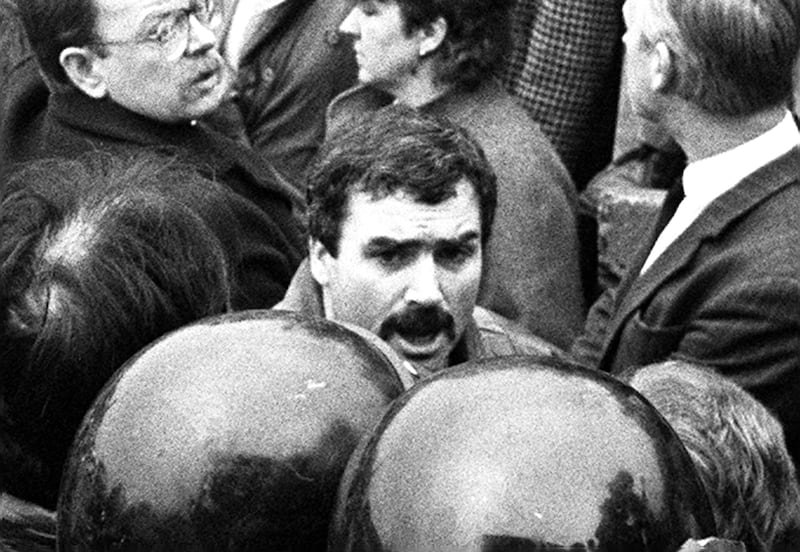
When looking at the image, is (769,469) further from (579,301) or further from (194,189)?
(579,301)

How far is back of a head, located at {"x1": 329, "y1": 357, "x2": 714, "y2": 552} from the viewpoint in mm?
2164

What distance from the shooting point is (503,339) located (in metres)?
4.22

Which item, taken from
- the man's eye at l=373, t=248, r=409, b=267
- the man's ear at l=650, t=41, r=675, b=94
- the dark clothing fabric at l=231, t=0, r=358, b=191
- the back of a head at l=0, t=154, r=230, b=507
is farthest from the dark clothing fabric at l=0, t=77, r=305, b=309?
the back of a head at l=0, t=154, r=230, b=507

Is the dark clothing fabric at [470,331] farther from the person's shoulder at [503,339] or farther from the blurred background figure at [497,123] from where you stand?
the blurred background figure at [497,123]

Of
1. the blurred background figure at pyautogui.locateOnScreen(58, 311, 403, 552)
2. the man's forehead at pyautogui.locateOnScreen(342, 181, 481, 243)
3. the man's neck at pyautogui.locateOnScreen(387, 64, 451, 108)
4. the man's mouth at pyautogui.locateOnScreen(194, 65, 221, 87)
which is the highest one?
the blurred background figure at pyautogui.locateOnScreen(58, 311, 403, 552)

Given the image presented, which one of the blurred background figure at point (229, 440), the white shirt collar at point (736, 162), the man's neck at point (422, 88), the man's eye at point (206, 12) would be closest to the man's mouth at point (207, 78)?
the man's eye at point (206, 12)

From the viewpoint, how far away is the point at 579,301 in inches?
204

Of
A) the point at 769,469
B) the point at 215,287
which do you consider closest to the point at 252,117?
the point at 215,287

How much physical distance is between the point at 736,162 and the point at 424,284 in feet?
2.48

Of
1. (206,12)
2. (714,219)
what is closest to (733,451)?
(714,219)

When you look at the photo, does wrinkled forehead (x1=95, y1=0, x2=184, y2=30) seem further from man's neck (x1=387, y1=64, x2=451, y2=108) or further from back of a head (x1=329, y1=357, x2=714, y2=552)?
back of a head (x1=329, y1=357, x2=714, y2=552)

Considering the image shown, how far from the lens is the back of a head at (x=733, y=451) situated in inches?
106

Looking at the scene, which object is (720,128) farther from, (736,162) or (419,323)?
(419,323)

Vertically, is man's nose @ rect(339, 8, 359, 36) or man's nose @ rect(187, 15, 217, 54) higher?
man's nose @ rect(187, 15, 217, 54)
